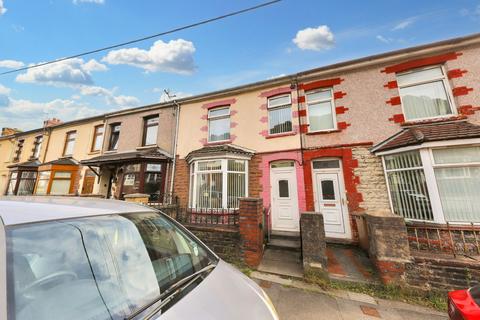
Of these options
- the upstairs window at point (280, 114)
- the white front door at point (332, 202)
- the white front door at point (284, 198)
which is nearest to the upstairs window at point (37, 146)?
the upstairs window at point (280, 114)

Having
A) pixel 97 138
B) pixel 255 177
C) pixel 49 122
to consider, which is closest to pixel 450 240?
pixel 255 177

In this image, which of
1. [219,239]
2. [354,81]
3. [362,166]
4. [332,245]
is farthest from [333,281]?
[354,81]

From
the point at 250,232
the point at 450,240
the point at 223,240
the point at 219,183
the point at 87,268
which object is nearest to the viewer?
the point at 87,268

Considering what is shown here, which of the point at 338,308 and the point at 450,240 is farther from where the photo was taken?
the point at 450,240

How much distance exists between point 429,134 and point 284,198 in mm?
4668

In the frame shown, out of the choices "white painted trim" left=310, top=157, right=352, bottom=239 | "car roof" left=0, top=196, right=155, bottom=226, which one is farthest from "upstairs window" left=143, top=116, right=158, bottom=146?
"car roof" left=0, top=196, right=155, bottom=226

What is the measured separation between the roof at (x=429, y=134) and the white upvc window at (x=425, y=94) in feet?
1.86

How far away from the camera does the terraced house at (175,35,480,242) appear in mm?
5246

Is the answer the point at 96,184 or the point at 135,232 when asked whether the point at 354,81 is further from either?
the point at 96,184

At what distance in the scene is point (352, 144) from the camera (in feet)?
22.1

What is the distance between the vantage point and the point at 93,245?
137cm

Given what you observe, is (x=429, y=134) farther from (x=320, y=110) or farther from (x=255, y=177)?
(x=255, y=177)

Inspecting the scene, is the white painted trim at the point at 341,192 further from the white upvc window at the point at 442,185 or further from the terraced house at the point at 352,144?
the white upvc window at the point at 442,185

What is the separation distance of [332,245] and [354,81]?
5944 mm
